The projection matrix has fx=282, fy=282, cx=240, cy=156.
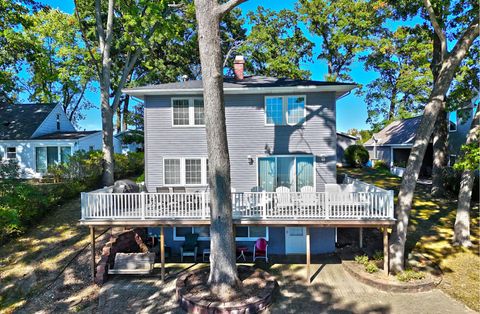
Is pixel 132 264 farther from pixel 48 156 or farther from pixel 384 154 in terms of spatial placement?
pixel 384 154

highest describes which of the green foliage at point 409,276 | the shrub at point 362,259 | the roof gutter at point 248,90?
the roof gutter at point 248,90

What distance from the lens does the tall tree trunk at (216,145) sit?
7.98 m

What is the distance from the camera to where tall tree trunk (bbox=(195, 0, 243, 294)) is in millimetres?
7984

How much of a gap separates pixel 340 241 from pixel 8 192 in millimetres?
14449

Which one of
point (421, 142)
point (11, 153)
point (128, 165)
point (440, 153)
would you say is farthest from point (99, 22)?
point (440, 153)

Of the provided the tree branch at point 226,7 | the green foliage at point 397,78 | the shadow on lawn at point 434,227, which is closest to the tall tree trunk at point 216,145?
the tree branch at point 226,7

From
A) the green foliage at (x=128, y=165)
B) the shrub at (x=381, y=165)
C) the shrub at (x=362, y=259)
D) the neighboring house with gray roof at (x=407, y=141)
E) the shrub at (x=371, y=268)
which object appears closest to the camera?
the shrub at (x=371, y=268)

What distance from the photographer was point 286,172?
40.5 feet

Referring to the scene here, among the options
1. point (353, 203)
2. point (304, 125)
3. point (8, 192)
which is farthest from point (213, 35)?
point (8, 192)

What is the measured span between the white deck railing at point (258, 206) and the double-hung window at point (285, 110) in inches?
147

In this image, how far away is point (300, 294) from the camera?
8.79 meters

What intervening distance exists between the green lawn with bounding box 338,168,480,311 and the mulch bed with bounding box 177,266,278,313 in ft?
18.2

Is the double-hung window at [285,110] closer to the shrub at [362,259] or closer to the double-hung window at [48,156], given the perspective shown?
the shrub at [362,259]

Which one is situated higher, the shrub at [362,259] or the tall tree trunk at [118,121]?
the tall tree trunk at [118,121]
